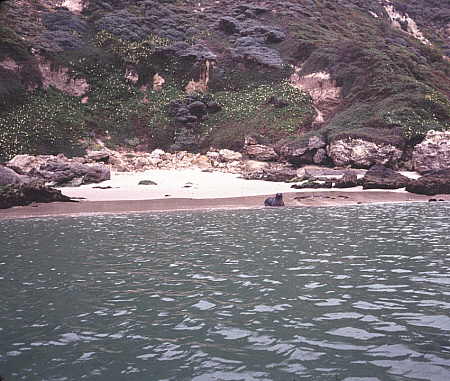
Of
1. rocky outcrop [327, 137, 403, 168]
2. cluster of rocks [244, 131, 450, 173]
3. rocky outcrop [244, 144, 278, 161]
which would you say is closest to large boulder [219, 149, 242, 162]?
rocky outcrop [244, 144, 278, 161]

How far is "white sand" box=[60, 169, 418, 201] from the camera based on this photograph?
78.1 ft

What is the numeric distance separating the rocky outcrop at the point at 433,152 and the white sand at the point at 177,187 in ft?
25.1

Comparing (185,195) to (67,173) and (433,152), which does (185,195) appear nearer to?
(67,173)

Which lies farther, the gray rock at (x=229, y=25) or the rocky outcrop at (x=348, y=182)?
the gray rock at (x=229, y=25)

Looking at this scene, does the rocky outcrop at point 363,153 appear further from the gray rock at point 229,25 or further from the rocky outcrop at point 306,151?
the gray rock at point 229,25

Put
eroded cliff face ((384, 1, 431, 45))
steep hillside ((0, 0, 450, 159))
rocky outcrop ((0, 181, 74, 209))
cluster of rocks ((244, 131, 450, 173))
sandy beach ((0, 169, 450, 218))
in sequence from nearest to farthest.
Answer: sandy beach ((0, 169, 450, 218)) < rocky outcrop ((0, 181, 74, 209)) < cluster of rocks ((244, 131, 450, 173)) < steep hillside ((0, 0, 450, 159)) < eroded cliff face ((384, 1, 431, 45))

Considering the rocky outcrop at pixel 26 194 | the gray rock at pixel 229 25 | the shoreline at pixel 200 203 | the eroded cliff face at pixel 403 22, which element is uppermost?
the eroded cliff face at pixel 403 22

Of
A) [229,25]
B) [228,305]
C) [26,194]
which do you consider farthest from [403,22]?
[228,305]

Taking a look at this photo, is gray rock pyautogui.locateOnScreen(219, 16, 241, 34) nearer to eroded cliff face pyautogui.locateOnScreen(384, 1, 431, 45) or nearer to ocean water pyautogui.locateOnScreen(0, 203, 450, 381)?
eroded cliff face pyautogui.locateOnScreen(384, 1, 431, 45)

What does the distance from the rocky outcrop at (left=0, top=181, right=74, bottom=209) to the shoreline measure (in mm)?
472

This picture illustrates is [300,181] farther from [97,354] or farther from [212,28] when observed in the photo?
[212,28]

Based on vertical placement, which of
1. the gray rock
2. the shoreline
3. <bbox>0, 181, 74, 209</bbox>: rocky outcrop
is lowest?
the shoreline

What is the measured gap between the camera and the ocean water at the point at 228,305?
15.2ft

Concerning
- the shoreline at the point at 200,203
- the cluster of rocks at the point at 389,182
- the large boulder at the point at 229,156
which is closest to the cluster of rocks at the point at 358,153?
the large boulder at the point at 229,156
